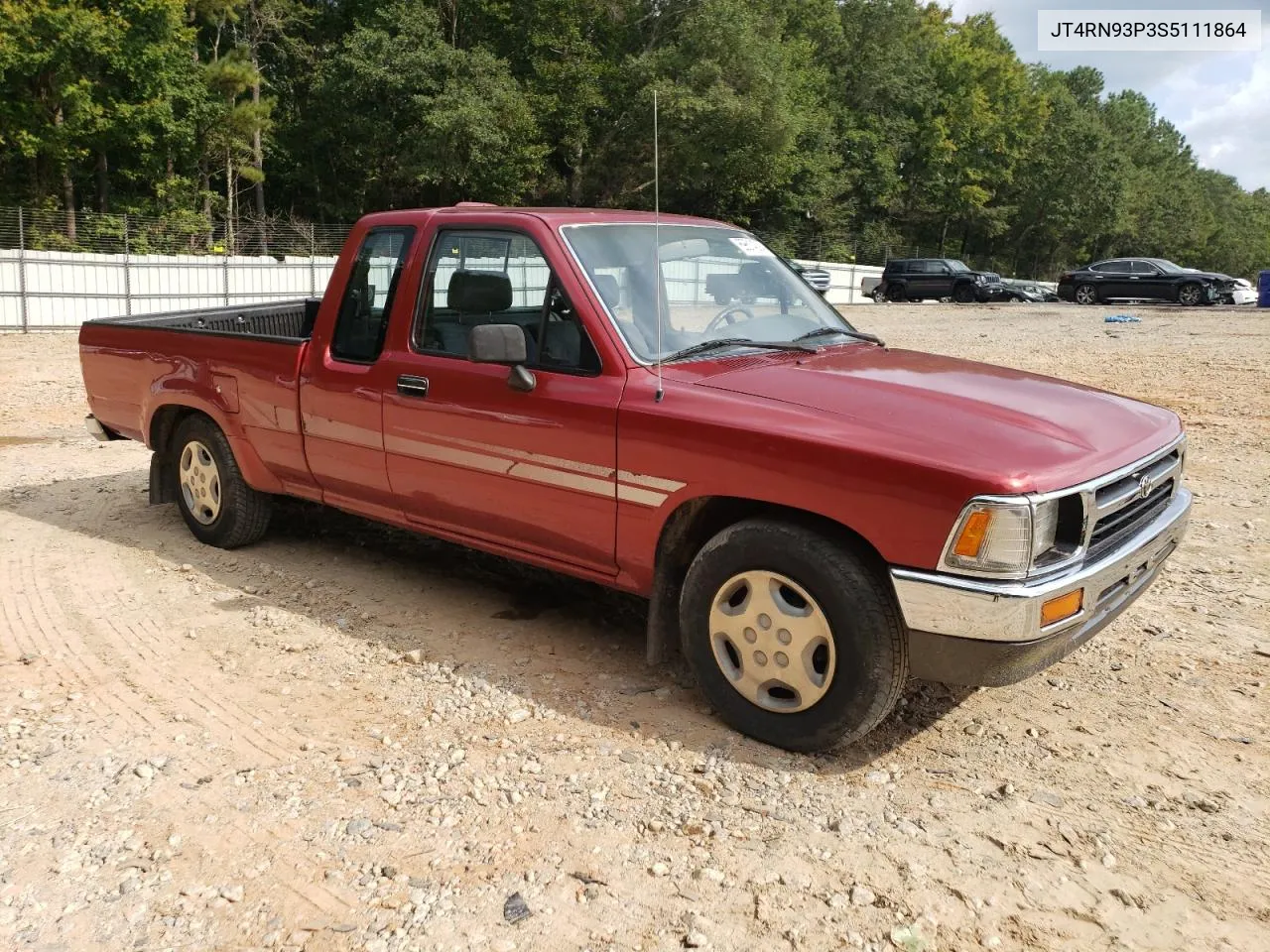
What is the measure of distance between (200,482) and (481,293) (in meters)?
2.57

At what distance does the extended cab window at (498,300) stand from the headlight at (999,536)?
1.56 metres

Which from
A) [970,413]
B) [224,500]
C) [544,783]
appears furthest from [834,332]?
[224,500]

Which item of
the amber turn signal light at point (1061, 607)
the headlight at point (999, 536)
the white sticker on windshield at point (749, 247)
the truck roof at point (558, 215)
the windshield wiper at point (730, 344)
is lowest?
the amber turn signal light at point (1061, 607)

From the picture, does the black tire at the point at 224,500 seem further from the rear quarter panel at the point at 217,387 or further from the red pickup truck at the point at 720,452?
the red pickup truck at the point at 720,452

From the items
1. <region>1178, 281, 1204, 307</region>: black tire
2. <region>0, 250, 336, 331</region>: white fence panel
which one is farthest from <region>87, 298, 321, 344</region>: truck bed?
<region>1178, 281, 1204, 307</region>: black tire

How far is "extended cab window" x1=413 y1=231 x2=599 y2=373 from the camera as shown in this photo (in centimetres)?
417

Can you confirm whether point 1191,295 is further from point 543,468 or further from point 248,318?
point 543,468

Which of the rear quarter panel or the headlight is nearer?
the headlight

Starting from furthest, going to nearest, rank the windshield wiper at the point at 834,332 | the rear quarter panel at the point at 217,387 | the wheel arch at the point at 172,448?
the wheel arch at the point at 172,448, the rear quarter panel at the point at 217,387, the windshield wiper at the point at 834,332

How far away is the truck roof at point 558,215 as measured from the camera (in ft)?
14.6

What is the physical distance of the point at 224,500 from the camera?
5.91 m

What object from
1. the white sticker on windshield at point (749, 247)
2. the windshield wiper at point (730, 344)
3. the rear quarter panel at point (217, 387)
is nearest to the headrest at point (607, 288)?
the windshield wiper at point (730, 344)

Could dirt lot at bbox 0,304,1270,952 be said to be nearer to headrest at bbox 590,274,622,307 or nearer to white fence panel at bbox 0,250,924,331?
headrest at bbox 590,274,622,307

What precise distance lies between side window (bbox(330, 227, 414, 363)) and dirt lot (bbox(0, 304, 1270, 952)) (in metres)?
1.28
